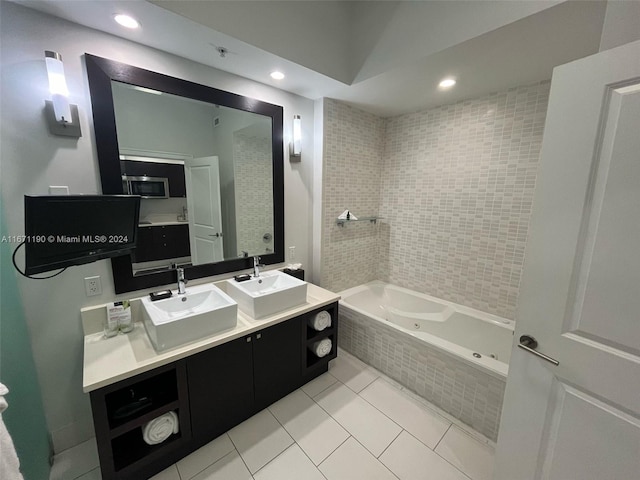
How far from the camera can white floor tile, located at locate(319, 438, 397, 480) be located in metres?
1.40

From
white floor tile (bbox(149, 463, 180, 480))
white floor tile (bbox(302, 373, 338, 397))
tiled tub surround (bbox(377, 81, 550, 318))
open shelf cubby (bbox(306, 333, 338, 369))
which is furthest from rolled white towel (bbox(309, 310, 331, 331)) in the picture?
tiled tub surround (bbox(377, 81, 550, 318))

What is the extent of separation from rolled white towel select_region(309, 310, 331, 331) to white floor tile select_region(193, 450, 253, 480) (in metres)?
0.92

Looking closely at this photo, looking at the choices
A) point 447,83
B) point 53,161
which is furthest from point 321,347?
point 447,83

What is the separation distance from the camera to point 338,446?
1.57 meters

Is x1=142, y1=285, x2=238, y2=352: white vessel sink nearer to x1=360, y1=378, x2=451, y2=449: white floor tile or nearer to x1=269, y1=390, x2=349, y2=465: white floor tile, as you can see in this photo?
x1=269, y1=390, x2=349, y2=465: white floor tile

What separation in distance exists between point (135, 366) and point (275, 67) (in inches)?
78.6

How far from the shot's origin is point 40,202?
3.34 feet

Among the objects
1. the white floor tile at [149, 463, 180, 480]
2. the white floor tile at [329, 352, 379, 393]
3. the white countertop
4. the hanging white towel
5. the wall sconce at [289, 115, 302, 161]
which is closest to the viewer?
the hanging white towel

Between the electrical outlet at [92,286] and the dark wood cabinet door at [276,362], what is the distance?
0.98 metres

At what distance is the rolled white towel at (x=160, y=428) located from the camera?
132 centimetres

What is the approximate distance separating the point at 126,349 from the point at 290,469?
1.14 m

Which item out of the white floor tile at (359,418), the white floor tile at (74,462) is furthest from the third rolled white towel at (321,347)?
the white floor tile at (74,462)

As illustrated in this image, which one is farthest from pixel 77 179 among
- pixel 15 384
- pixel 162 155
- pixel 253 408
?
pixel 253 408

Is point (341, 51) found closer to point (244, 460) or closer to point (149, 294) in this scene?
point (149, 294)
